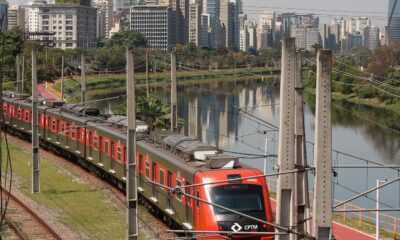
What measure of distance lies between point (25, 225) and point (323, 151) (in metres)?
16.0

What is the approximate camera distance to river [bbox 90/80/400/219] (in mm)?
43938

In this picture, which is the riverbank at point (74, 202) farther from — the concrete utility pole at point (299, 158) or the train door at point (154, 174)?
the concrete utility pole at point (299, 158)

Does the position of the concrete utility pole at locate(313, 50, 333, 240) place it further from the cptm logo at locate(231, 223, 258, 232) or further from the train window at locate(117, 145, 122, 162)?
the train window at locate(117, 145, 122, 162)

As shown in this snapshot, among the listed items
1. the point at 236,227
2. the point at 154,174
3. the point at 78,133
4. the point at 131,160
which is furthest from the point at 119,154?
the point at 236,227

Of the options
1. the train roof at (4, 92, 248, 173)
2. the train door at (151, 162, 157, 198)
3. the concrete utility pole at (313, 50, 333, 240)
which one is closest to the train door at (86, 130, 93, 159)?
the train roof at (4, 92, 248, 173)

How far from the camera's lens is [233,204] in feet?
60.7

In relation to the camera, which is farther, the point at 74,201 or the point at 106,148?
the point at 106,148

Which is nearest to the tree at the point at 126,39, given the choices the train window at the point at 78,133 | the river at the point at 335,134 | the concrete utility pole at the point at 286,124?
the river at the point at 335,134

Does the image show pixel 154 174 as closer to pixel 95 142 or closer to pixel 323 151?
pixel 95 142

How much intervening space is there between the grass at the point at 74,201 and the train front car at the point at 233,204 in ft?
18.7

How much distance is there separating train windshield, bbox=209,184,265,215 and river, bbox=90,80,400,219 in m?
16.2

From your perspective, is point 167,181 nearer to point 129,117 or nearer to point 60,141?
point 129,117

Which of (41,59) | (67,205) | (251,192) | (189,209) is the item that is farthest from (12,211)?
(41,59)

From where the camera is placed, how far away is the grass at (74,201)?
24531mm
